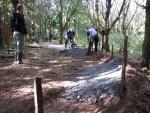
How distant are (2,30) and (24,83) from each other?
1333 centimetres

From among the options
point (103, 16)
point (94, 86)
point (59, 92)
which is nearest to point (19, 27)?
point (59, 92)

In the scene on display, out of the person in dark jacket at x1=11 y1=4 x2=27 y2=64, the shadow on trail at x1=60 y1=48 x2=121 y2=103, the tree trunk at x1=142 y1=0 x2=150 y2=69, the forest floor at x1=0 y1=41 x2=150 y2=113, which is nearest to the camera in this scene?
the forest floor at x1=0 y1=41 x2=150 y2=113

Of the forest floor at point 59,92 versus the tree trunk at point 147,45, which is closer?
the forest floor at point 59,92

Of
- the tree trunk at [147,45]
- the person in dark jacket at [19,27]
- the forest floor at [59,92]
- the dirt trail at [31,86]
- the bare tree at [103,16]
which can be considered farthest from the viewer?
the bare tree at [103,16]

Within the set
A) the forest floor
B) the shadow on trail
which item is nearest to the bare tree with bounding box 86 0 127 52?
the forest floor

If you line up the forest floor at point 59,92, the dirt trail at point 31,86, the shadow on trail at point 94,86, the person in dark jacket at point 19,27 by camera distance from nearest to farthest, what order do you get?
the forest floor at point 59,92 → the dirt trail at point 31,86 → the shadow on trail at point 94,86 → the person in dark jacket at point 19,27

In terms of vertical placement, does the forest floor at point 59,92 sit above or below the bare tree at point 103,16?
below

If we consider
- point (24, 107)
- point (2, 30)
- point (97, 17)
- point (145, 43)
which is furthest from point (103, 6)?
point (24, 107)

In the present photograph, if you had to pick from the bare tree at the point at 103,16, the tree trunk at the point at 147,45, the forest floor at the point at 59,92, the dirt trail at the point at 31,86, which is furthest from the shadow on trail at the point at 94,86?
the bare tree at the point at 103,16

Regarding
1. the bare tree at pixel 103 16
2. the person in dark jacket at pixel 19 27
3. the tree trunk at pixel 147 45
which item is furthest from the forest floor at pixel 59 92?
the bare tree at pixel 103 16

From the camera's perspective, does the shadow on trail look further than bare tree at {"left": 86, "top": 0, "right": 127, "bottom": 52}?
No

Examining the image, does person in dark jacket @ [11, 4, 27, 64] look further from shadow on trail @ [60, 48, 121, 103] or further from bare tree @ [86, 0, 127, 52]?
bare tree @ [86, 0, 127, 52]

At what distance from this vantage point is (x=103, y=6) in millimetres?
26938

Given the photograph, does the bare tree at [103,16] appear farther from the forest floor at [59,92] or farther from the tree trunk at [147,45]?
the forest floor at [59,92]
